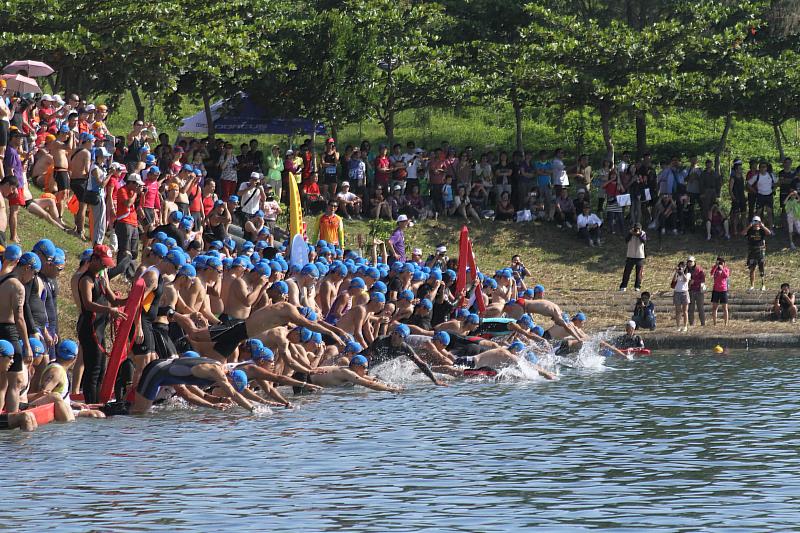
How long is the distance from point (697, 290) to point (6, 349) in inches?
678

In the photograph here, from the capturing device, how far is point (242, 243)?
25.4 meters

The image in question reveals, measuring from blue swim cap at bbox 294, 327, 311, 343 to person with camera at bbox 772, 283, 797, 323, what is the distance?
13001 mm

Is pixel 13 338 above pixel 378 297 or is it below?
above

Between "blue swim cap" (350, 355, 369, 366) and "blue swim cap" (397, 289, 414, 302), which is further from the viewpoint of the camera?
"blue swim cap" (397, 289, 414, 302)

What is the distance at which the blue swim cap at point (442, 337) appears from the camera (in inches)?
A: 820

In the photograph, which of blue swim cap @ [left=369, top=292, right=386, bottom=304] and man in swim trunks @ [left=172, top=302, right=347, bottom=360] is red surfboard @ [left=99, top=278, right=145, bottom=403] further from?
blue swim cap @ [left=369, top=292, right=386, bottom=304]

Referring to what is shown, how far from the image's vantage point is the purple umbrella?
2831 cm

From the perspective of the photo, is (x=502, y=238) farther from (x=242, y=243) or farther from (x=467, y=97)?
(x=242, y=243)

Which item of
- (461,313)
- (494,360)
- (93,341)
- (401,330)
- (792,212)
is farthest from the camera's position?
(792,212)

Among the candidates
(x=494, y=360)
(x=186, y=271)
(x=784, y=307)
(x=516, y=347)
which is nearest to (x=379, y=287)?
(x=494, y=360)

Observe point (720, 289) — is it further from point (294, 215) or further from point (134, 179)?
point (134, 179)

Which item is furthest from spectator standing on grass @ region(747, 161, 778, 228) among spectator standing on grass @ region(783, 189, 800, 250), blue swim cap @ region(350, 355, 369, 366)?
blue swim cap @ region(350, 355, 369, 366)

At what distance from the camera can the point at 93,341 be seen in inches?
639

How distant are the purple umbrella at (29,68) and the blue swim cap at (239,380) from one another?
558 inches
